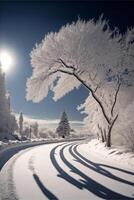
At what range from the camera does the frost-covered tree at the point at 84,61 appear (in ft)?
74.3

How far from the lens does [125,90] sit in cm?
2720

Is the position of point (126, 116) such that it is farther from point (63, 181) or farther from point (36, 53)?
point (63, 181)

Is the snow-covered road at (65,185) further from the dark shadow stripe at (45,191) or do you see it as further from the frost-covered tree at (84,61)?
the frost-covered tree at (84,61)

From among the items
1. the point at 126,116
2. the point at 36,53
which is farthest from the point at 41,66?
the point at 126,116

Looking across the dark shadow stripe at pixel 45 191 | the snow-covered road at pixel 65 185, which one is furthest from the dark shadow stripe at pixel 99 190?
the dark shadow stripe at pixel 45 191

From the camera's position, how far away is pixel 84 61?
75.5 feet

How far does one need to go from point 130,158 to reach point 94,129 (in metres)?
19.2

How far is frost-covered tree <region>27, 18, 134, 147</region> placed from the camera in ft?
74.3

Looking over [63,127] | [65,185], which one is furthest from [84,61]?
[63,127]

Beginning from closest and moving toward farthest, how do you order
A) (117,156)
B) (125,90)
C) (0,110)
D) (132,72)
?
(117,156)
(132,72)
(125,90)
(0,110)

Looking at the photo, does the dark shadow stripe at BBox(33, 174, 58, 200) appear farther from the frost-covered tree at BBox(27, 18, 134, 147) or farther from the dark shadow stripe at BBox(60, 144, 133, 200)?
the frost-covered tree at BBox(27, 18, 134, 147)

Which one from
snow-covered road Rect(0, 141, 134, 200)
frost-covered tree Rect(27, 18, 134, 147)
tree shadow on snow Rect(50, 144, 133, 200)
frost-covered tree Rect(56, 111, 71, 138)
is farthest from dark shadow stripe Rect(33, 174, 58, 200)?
frost-covered tree Rect(56, 111, 71, 138)

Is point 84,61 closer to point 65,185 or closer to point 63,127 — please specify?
point 65,185

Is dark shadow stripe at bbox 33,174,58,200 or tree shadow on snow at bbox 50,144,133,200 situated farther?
tree shadow on snow at bbox 50,144,133,200
